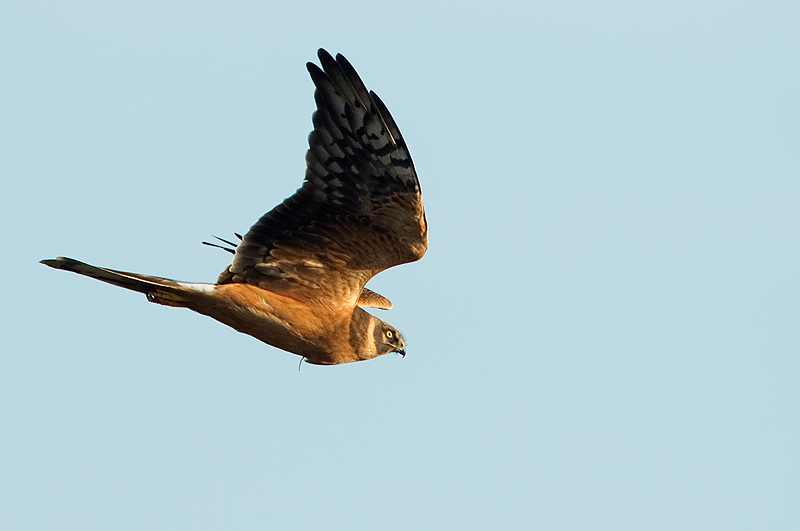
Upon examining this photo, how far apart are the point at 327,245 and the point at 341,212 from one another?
425 millimetres

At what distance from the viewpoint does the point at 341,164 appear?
969 centimetres

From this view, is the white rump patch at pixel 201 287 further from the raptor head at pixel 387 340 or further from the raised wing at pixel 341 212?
the raptor head at pixel 387 340

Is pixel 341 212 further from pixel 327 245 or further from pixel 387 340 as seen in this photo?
pixel 387 340

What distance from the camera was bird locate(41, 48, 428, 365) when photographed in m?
9.46

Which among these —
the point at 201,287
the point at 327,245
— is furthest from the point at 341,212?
the point at 201,287

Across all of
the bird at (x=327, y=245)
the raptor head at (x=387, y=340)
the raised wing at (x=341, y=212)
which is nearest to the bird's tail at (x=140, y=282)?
the bird at (x=327, y=245)

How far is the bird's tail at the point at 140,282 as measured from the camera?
9.40 meters

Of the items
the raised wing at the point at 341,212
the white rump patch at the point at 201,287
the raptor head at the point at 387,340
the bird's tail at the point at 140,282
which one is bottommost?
the bird's tail at the point at 140,282

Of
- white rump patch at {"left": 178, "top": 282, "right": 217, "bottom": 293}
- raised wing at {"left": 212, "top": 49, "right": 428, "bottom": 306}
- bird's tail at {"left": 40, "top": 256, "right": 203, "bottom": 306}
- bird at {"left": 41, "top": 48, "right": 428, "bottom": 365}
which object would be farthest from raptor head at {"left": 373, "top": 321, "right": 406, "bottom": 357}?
bird's tail at {"left": 40, "top": 256, "right": 203, "bottom": 306}

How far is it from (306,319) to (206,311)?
34.0 inches

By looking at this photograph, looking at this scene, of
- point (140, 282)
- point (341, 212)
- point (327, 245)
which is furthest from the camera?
point (327, 245)

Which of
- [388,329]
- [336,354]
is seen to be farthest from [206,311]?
[388,329]

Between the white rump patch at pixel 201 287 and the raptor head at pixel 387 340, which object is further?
the raptor head at pixel 387 340

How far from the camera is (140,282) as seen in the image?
961cm
